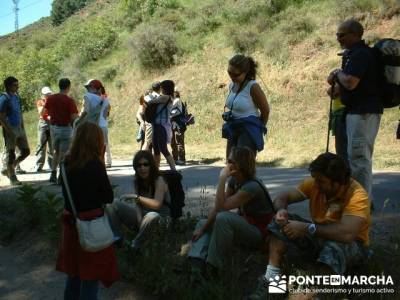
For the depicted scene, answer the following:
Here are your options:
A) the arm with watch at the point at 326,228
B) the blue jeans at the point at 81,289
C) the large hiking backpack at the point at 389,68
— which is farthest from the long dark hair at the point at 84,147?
the large hiking backpack at the point at 389,68

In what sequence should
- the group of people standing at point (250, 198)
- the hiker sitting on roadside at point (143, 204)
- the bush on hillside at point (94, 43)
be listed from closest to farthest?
the group of people standing at point (250, 198), the hiker sitting on roadside at point (143, 204), the bush on hillside at point (94, 43)

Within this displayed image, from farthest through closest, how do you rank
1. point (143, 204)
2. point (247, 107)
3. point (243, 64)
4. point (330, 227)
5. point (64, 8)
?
point (64, 8) < point (247, 107) < point (243, 64) < point (143, 204) < point (330, 227)

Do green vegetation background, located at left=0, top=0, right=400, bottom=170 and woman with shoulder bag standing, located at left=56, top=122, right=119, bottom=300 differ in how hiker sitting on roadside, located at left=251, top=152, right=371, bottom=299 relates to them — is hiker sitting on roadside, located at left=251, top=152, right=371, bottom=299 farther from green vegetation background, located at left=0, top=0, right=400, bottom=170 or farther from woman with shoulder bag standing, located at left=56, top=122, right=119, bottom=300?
green vegetation background, located at left=0, top=0, right=400, bottom=170

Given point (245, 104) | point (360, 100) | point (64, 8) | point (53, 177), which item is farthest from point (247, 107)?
point (64, 8)

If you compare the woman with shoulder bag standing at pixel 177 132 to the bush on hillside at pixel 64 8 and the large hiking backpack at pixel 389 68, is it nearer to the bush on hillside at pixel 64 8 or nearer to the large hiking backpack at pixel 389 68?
the large hiking backpack at pixel 389 68

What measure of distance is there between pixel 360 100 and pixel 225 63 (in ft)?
54.0

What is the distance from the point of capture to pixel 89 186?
3.92 metres

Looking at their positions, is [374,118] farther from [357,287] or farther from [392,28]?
[392,28]

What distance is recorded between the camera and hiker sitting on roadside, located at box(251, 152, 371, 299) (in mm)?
4035

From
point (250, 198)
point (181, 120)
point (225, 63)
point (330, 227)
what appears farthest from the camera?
point (225, 63)

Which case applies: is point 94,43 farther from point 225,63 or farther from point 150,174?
point 150,174

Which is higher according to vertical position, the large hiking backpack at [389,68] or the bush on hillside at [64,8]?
the bush on hillside at [64,8]

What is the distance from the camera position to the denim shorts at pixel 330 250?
4.09 metres

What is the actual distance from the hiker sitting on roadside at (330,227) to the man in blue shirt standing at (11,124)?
21.1 ft
